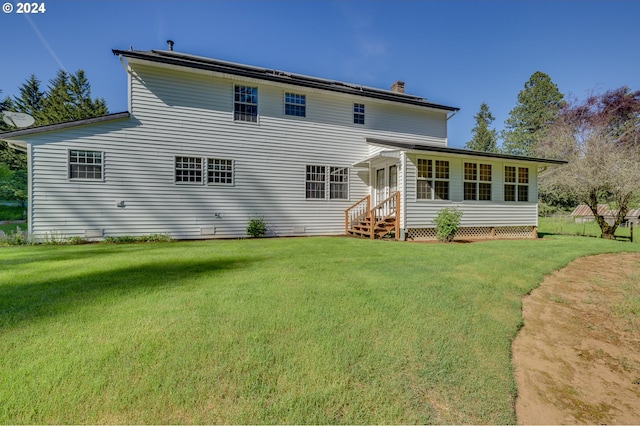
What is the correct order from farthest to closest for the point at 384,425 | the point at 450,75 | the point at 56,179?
the point at 450,75, the point at 56,179, the point at 384,425

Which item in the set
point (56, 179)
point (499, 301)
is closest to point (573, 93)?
point (499, 301)

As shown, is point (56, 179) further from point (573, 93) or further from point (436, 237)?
point (573, 93)

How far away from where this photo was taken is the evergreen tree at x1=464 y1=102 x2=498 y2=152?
155 feet

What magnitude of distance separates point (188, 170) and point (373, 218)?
7841 millimetres

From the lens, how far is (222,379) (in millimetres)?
2264

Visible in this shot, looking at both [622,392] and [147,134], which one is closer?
[622,392]

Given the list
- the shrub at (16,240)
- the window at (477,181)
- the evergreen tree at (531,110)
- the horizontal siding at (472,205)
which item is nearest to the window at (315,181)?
the horizontal siding at (472,205)

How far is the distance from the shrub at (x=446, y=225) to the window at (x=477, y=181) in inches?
85.7

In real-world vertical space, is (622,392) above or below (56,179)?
below

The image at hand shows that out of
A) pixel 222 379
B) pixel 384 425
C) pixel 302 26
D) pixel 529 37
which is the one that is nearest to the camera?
pixel 384 425

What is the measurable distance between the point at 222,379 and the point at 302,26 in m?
13.7

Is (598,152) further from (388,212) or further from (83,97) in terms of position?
(83,97)

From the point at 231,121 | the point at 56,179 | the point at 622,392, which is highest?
the point at 231,121
